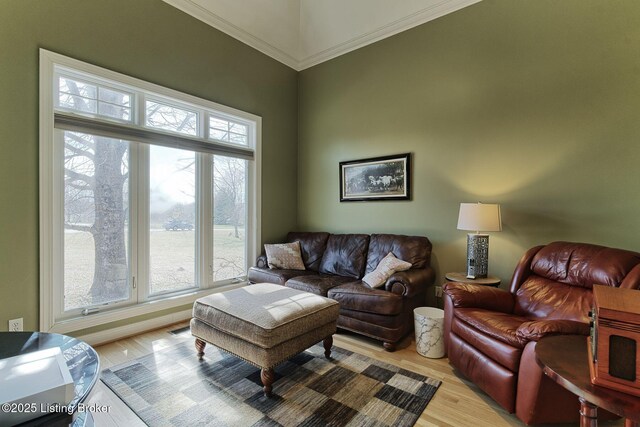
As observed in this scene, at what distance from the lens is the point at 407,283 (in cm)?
271

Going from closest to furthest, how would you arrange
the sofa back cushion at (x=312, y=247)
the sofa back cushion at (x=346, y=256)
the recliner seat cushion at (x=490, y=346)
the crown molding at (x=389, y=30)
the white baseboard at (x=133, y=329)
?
the recliner seat cushion at (x=490, y=346) < the white baseboard at (x=133, y=329) < the crown molding at (x=389, y=30) < the sofa back cushion at (x=346, y=256) < the sofa back cushion at (x=312, y=247)

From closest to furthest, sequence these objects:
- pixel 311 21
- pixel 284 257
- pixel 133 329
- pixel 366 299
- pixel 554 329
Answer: pixel 554 329, pixel 366 299, pixel 133 329, pixel 284 257, pixel 311 21

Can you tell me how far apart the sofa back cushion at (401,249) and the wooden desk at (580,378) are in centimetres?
172

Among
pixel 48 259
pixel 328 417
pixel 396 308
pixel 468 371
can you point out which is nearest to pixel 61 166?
pixel 48 259

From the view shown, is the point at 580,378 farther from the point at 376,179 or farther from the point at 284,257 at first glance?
the point at 284,257

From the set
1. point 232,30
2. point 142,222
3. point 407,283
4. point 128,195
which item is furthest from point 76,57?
point 407,283

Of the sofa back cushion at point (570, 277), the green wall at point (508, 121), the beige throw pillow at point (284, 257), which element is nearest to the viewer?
the sofa back cushion at point (570, 277)

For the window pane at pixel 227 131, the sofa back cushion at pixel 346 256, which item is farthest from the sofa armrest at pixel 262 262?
the window pane at pixel 227 131

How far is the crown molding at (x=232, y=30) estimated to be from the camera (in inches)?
127

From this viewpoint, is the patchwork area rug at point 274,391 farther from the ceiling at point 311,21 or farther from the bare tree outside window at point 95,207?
the ceiling at point 311,21

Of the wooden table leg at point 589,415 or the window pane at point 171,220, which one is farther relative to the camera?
the window pane at point 171,220

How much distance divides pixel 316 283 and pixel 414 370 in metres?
1.23

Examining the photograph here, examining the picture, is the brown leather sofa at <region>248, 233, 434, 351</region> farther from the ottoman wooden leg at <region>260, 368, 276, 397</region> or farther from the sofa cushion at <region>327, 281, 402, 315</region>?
the ottoman wooden leg at <region>260, 368, 276, 397</region>

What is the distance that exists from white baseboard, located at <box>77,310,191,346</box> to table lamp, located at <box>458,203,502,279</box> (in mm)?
3062
